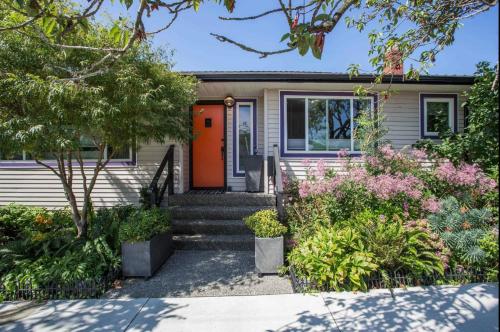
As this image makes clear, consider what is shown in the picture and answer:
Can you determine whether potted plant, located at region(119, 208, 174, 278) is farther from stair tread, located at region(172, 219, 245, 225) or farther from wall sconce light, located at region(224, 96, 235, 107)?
wall sconce light, located at region(224, 96, 235, 107)

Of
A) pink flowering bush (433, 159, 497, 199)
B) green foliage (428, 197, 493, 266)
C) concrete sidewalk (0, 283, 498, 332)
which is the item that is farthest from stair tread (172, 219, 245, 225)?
pink flowering bush (433, 159, 497, 199)

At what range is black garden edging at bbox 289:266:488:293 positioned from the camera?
388 centimetres

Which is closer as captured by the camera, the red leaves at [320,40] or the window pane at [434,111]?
the red leaves at [320,40]

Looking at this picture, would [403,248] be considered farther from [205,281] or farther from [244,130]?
[244,130]

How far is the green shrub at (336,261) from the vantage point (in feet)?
12.4

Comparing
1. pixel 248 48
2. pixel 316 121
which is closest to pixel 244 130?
pixel 316 121

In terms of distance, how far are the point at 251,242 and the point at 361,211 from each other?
210cm

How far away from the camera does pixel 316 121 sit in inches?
289

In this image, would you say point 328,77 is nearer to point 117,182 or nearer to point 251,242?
point 251,242

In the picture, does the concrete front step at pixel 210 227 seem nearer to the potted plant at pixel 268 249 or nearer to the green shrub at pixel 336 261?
the potted plant at pixel 268 249

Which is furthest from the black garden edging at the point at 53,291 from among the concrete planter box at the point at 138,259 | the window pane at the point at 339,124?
the window pane at the point at 339,124

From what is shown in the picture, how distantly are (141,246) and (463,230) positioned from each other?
4776 millimetres

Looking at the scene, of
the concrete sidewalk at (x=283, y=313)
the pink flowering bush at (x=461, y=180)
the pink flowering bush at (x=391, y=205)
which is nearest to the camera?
the concrete sidewalk at (x=283, y=313)

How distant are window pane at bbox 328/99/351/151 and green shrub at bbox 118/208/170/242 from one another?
439 cm
